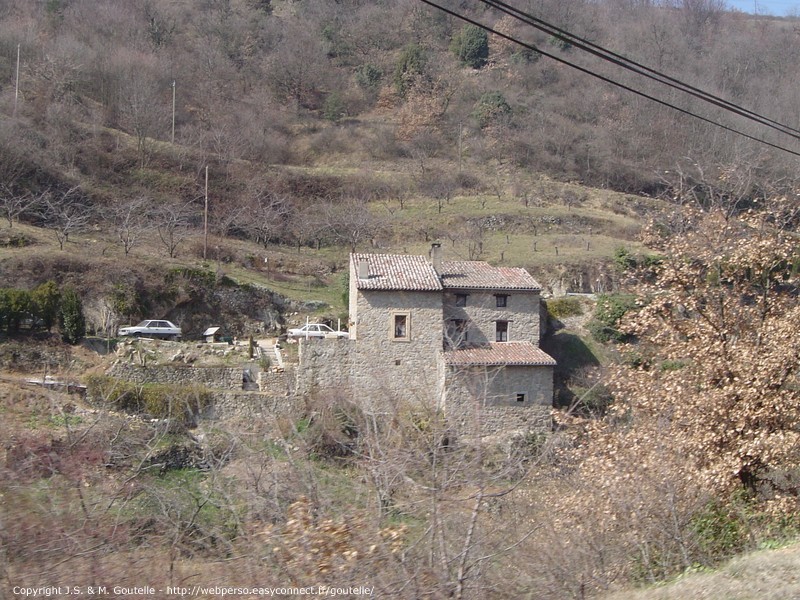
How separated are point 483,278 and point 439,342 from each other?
2.65 meters

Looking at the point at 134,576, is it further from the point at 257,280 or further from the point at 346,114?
the point at 346,114

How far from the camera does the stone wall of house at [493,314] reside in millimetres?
22141

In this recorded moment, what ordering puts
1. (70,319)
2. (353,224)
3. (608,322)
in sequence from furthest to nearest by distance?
(353,224) < (608,322) < (70,319)

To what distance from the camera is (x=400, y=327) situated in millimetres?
21312

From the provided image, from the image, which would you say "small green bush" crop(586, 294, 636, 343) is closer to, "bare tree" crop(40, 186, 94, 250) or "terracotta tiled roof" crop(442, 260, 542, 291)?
"terracotta tiled roof" crop(442, 260, 542, 291)

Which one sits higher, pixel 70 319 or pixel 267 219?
pixel 267 219

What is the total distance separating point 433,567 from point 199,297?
2164 cm

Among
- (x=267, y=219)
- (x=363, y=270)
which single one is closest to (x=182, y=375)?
(x=363, y=270)

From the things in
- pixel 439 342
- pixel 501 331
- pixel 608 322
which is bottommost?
pixel 439 342

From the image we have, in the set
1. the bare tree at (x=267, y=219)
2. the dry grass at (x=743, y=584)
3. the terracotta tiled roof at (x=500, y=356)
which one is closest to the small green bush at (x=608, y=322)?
the terracotta tiled roof at (x=500, y=356)

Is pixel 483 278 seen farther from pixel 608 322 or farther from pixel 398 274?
pixel 608 322

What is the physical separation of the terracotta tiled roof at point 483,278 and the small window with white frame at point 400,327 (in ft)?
5.34

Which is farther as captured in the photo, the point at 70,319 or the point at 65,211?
the point at 65,211

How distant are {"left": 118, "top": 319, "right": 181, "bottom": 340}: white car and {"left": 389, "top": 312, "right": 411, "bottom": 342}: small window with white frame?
7.23 m
